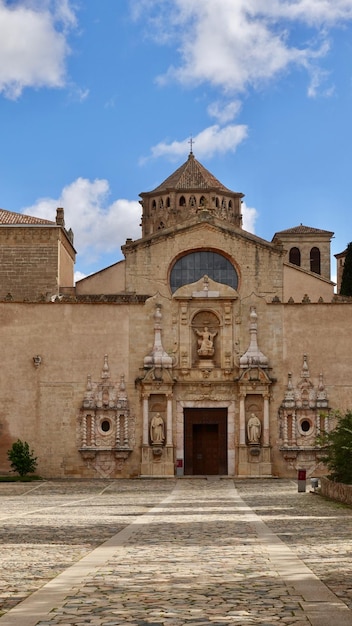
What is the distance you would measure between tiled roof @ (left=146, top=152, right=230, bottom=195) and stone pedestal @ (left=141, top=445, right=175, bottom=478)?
2954 cm

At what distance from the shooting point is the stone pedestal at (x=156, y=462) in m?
39.0

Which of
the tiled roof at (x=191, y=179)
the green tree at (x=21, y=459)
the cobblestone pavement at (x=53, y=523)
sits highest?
the tiled roof at (x=191, y=179)

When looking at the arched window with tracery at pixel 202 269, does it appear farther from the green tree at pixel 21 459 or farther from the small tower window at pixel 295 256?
the small tower window at pixel 295 256

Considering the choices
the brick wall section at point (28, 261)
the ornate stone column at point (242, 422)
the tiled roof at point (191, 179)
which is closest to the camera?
the ornate stone column at point (242, 422)

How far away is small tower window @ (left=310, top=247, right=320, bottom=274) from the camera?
237 ft

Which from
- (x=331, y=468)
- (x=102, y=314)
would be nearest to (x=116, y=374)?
(x=102, y=314)

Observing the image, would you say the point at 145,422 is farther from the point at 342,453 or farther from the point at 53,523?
the point at 53,523

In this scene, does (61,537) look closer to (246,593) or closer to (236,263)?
(246,593)

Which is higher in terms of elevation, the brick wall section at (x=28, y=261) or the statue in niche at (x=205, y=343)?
the brick wall section at (x=28, y=261)

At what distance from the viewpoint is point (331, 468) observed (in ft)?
80.0

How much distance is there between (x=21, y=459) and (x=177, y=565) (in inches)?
1124

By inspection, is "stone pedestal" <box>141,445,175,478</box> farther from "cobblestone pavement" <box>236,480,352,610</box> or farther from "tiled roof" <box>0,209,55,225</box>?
"tiled roof" <box>0,209,55,225</box>

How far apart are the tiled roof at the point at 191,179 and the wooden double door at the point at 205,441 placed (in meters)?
28.0

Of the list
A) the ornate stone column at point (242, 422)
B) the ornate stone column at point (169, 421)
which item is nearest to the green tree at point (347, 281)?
the ornate stone column at point (242, 422)
